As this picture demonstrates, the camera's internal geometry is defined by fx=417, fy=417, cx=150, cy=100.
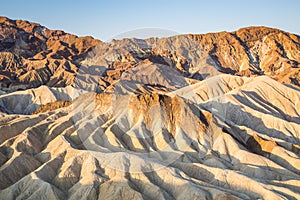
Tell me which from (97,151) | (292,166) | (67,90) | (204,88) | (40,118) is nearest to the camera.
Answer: (97,151)

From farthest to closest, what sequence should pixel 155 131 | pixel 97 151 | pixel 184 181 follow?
pixel 155 131
pixel 97 151
pixel 184 181

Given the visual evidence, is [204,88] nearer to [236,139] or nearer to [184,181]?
[236,139]

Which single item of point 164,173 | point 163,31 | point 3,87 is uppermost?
point 163,31

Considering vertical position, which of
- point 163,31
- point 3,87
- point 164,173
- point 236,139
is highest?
point 163,31

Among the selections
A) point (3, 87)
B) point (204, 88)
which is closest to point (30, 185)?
point (204, 88)

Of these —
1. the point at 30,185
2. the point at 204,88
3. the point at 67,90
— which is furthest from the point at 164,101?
the point at 67,90

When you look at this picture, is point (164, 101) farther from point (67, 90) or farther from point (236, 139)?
point (67, 90)

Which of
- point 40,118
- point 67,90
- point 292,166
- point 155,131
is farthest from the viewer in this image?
point 67,90

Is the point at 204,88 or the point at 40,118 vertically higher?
the point at 40,118

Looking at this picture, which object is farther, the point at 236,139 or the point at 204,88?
the point at 204,88
